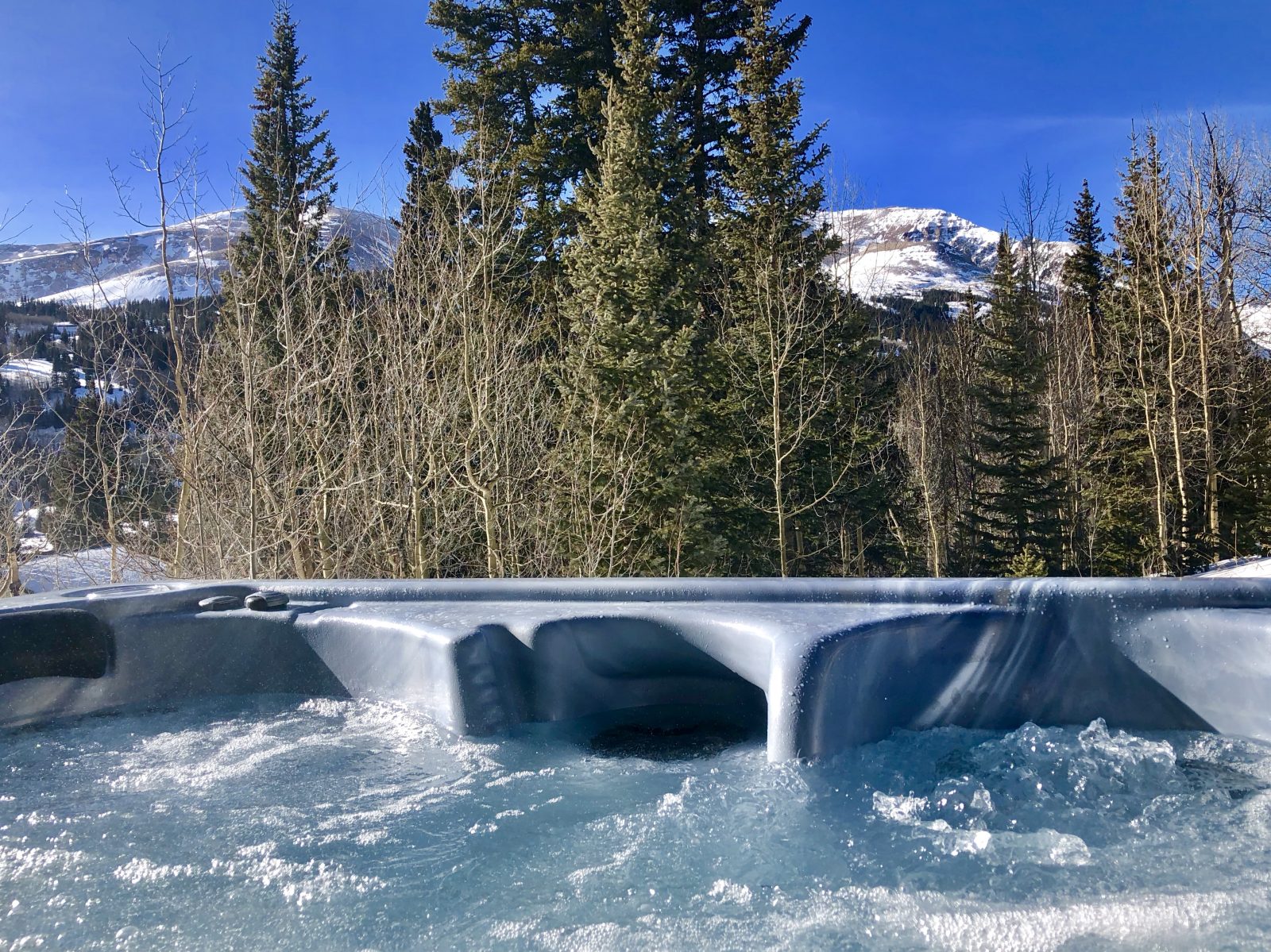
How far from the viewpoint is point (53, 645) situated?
8.34 ft

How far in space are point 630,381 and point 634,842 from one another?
10.0m

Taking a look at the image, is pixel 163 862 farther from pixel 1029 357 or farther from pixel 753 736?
pixel 1029 357

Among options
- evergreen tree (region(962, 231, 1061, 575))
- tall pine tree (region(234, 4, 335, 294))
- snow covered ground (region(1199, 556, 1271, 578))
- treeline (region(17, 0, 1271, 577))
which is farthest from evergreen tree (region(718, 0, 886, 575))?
tall pine tree (region(234, 4, 335, 294))

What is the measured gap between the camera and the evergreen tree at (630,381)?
11.3 meters

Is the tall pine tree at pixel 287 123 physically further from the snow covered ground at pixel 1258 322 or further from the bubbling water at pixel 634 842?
the bubbling water at pixel 634 842

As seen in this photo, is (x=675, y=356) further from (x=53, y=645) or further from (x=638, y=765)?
(x=638, y=765)

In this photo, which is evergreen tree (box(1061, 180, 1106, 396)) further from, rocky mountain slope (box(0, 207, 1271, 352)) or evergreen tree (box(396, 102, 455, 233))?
evergreen tree (box(396, 102, 455, 233))

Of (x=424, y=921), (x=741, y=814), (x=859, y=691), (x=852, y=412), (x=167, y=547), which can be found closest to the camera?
(x=424, y=921)

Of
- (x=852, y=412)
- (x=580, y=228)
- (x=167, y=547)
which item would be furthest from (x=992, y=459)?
(x=167, y=547)

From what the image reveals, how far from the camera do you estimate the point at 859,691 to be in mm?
1936

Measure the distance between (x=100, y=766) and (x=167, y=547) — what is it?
6387 mm

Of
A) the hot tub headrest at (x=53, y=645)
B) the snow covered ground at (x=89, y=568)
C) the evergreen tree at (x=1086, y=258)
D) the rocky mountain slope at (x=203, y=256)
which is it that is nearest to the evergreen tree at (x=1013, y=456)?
the rocky mountain slope at (x=203, y=256)

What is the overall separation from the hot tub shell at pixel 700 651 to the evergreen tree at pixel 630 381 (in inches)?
324

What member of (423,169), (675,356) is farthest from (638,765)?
(423,169)
